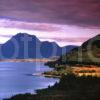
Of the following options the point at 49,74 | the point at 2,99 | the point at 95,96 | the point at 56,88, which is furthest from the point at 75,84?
the point at 49,74

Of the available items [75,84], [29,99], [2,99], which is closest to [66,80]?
[75,84]

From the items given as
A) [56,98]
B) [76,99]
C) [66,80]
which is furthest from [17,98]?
[66,80]

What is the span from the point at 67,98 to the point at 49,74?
357ft

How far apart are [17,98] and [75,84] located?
22902 mm

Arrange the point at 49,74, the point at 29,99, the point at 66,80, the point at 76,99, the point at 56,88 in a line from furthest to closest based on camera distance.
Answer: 1. the point at 49,74
2. the point at 66,80
3. the point at 56,88
4. the point at 29,99
5. the point at 76,99

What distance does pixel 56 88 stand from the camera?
96.1 meters

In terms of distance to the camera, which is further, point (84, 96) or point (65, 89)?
point (65, 89)

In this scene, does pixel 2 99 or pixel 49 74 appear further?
pixel 49 74

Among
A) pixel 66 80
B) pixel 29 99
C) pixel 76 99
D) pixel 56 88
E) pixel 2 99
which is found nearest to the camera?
pixel 76 99

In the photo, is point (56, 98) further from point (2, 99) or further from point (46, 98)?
point (2, 99)

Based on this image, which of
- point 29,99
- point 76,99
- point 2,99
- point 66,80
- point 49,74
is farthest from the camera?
point 49,74

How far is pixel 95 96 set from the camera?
71312 millimetres

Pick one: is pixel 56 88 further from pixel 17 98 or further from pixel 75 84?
pixel 17 98

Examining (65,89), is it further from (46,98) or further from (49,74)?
(49,74)
